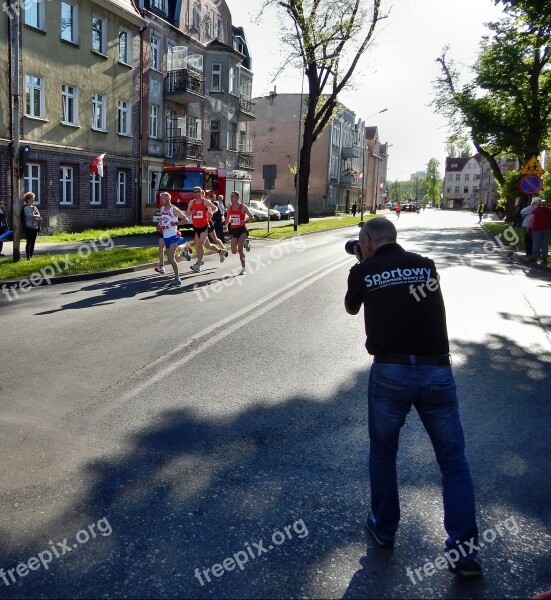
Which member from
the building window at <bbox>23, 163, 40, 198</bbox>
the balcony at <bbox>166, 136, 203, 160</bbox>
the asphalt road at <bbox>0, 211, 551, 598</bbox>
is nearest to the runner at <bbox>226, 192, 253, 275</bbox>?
the asphalt road at <bbox>0, 211, 551, 598</bbox>

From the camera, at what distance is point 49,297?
11.0 meters

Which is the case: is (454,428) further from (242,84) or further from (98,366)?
(242,84)

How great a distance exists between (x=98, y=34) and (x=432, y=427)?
94.4ft

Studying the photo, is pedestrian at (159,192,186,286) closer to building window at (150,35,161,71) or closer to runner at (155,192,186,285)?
runner at (155,192,186,285)

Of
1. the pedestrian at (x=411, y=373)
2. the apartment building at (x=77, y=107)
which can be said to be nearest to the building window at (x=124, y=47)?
the apartment building at (x=77, y=107)

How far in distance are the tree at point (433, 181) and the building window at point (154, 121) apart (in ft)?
423

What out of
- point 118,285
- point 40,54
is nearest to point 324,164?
point 40,54

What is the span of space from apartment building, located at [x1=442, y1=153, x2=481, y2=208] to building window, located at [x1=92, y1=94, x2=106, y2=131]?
441 ft

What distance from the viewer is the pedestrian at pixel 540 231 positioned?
18342mm

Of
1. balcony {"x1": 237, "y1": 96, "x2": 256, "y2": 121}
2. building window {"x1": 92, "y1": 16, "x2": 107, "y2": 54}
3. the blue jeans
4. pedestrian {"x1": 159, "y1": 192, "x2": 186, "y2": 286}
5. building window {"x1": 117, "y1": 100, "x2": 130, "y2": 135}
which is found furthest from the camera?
balcony {"x1": 237, "y1": 96, "x2": 256, "y2": 121}

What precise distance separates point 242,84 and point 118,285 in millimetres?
38089

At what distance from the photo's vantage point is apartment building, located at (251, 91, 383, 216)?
6656 centimetres
